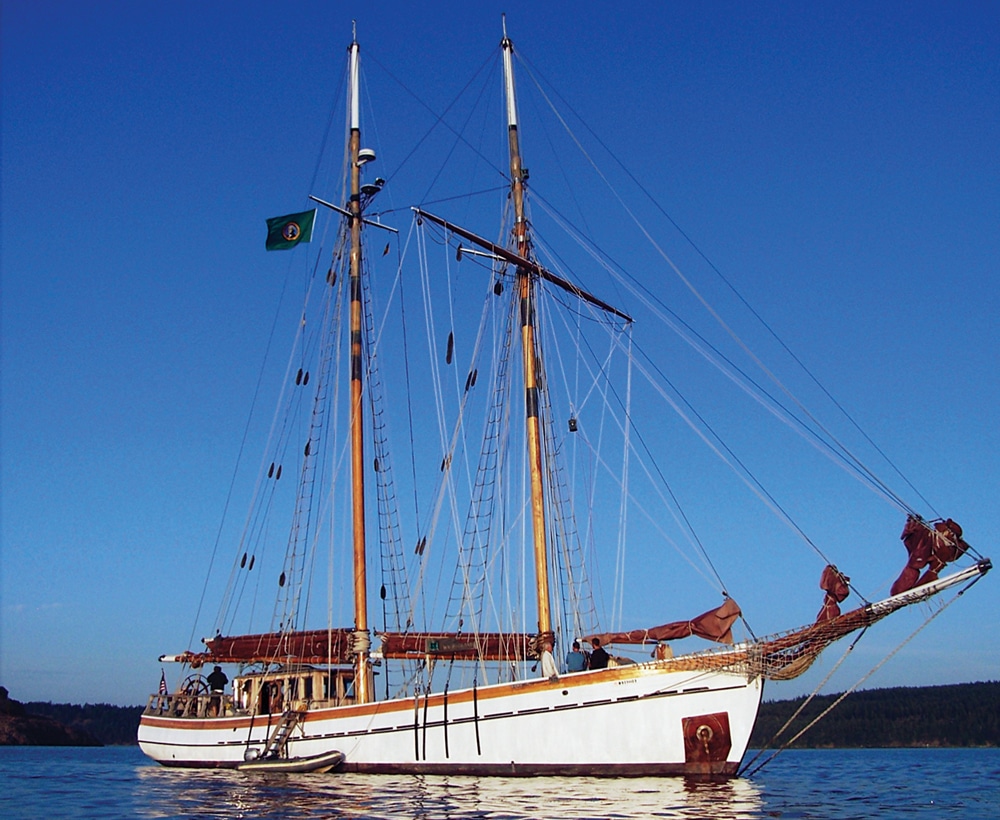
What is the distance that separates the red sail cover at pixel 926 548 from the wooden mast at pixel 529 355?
11968 mm

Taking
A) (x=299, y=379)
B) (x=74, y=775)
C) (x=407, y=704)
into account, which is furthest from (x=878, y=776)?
(x=74, y=775)

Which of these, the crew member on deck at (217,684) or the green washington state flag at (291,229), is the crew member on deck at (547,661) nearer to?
the crew member on deck at (217,684)

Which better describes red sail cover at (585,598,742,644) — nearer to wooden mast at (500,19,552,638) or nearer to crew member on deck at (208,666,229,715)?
Answer: wooden mast at (500,19,552,638)

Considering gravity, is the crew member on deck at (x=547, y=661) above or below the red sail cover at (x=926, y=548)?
below

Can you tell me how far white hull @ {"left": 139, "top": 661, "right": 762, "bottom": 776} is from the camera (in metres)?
27.7

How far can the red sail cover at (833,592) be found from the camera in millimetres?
28031

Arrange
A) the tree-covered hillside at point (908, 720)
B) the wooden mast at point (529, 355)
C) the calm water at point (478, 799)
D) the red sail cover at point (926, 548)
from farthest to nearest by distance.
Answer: the tree-covered hillside at point (908, 720) < the wooden mast at point (529, 355) < the red sail cover at point (926, 548) < the calm water at point (478, 799)

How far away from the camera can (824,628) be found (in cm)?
2778

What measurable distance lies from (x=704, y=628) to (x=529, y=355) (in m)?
13.2

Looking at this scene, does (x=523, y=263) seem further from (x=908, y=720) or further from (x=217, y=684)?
(x=908, y=720)

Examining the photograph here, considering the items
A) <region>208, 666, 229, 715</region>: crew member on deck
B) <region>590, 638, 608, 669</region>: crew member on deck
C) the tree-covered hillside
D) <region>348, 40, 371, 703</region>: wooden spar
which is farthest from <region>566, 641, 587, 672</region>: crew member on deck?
the tree-covered hillside

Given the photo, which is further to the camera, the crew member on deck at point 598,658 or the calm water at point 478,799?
the crew member on deck at point 598,658

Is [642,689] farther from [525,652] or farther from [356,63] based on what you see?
[356,63]

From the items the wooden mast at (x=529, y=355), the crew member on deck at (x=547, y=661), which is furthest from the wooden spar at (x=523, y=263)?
the crew member on deck at (x=547, y=661)
